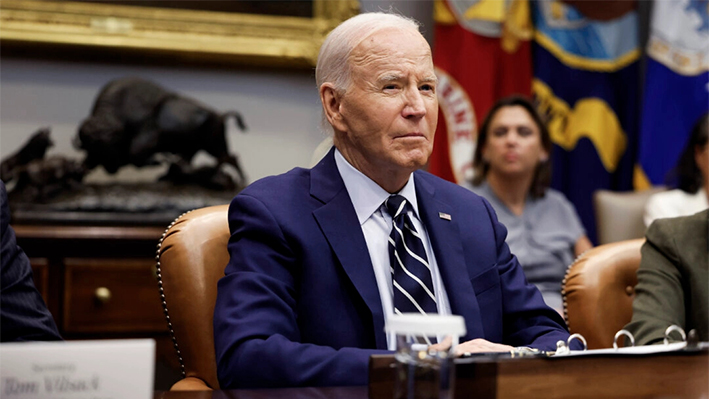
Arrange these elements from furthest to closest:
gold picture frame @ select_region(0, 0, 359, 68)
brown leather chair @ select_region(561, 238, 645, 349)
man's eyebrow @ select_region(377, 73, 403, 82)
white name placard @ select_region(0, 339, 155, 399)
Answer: gold picture frame @ select_region(0, 0, 359, 68) → brown leather chair @ select_region(561, 238, 645, 349) → man's eyebrow @ select_region(377, 73, 403, 82) → white name placard @ select_region(0, 339, 155, 399)

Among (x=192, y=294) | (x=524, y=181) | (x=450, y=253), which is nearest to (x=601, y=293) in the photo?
(x=450, y=253)

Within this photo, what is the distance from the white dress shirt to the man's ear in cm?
8

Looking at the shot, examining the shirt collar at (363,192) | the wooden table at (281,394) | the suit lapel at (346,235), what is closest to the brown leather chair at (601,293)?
the shirt collar at (363,192)

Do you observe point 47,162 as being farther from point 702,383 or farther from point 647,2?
point 647,2

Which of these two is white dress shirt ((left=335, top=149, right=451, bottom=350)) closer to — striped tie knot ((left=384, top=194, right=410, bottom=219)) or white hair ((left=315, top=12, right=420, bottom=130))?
striped tie knot ((left=384, top=194, right=410, bottom=219))

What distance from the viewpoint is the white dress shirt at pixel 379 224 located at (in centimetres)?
166

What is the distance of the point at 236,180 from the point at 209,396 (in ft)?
7.69

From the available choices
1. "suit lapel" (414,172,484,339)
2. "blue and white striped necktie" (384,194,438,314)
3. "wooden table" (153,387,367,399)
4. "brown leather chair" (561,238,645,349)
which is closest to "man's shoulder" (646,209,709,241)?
"brown leather chair" (561,238,645,349)

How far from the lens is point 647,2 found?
4285mm

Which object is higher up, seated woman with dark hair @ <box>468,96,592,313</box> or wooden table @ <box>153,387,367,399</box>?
wooden table @ <box>153,387,367,399</box>

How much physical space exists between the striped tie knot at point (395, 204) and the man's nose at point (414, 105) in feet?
0.61

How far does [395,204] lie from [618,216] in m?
2.34

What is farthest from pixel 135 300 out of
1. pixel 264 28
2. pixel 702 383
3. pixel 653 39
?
pixel 653 39

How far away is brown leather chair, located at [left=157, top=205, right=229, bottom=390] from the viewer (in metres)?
1.73
